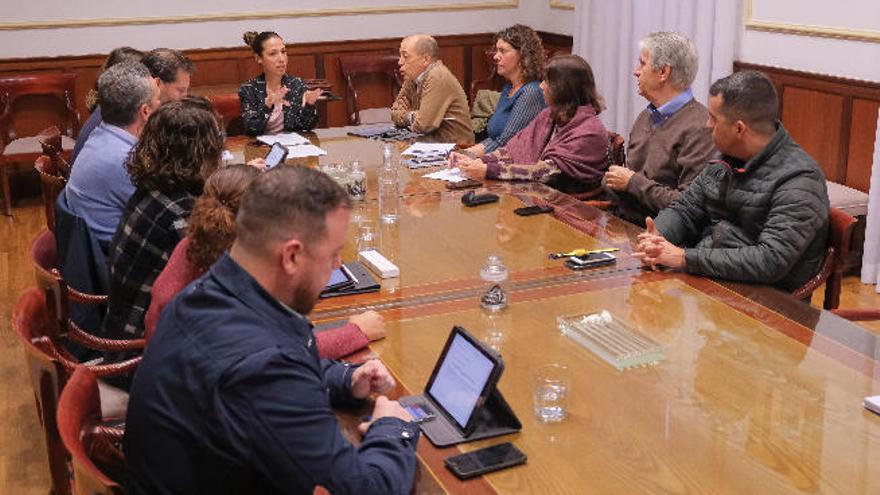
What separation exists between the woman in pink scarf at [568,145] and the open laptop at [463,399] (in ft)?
7.37

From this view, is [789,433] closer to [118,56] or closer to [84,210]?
[84,210]

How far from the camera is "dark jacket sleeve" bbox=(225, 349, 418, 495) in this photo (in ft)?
5.72

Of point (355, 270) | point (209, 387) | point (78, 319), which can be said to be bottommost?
point (78, 319)

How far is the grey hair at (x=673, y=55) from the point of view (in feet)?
13.7

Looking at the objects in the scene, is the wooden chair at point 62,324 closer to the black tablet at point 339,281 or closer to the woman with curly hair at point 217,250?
the woman with curly hair at point 217,250

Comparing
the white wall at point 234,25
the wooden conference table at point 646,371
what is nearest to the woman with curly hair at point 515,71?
the wooden conference table at point 646,371

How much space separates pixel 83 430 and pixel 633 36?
18.7 ft

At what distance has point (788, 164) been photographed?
10.5ft

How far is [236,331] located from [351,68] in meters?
6.52

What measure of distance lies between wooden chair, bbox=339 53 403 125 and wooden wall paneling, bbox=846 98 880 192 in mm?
3526

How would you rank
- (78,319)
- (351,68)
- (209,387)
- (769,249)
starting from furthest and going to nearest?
(351,68) → (78,319) → (769,249) → (209,387)

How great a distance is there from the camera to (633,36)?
7.14 m

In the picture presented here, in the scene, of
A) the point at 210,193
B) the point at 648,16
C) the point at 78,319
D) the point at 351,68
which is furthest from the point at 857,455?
the point at 351,68

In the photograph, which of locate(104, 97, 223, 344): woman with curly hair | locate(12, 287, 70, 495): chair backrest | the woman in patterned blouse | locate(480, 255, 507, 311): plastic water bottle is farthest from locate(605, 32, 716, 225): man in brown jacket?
locate(12, 287, 70, 495): chair backrest
